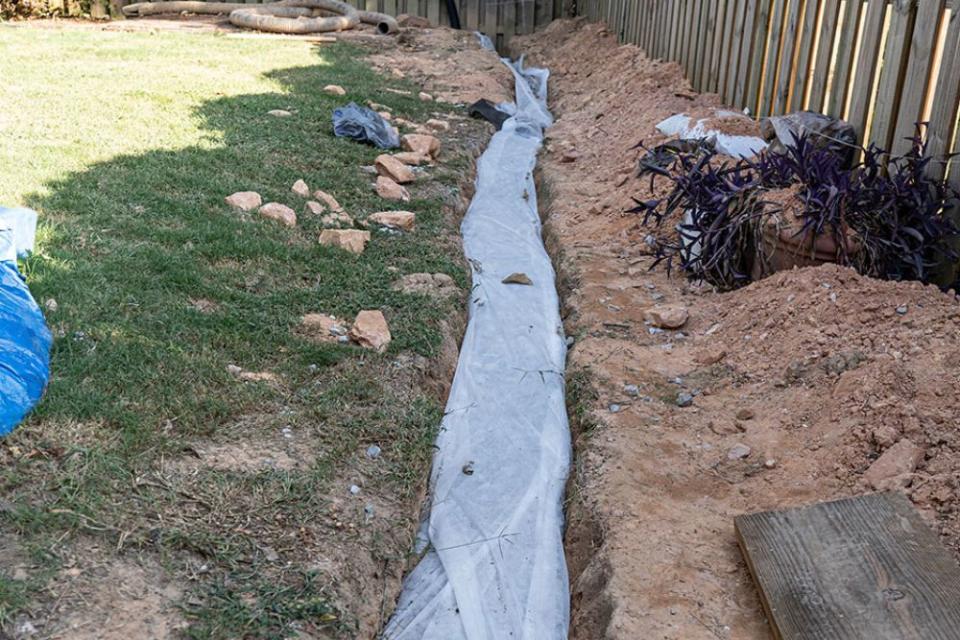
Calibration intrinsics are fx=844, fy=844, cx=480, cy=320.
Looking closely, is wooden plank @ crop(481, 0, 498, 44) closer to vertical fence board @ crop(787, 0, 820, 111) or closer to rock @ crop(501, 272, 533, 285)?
vertical fence board @ crop(787, 0, 820, 111)

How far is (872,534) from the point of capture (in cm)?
246

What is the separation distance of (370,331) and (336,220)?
4.58 ft

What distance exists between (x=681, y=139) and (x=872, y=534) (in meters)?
3.68

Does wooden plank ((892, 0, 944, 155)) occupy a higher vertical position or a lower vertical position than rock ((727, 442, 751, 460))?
higher

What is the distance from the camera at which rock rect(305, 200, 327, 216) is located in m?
4.91

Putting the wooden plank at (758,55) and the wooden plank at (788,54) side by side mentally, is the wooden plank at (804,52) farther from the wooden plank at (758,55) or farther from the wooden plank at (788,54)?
the wooden plank at (758,55)

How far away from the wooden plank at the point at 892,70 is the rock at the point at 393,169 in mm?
2969

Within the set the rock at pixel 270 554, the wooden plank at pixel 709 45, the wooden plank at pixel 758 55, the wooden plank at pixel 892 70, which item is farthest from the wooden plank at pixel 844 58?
the rock at pixel 270 554

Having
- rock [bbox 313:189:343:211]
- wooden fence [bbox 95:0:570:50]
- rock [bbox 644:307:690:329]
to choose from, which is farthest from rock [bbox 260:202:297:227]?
wooden fence [bbox 95:0:570:50]

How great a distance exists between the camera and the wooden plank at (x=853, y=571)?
2.18 meters

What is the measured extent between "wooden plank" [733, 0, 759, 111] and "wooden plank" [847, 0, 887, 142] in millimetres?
1605

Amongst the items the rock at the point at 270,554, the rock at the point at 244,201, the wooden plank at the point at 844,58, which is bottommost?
the rock at the point at 270,554

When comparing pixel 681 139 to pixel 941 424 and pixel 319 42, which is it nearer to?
pixel 941 424

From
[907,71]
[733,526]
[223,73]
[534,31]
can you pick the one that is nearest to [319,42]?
[223,73]
